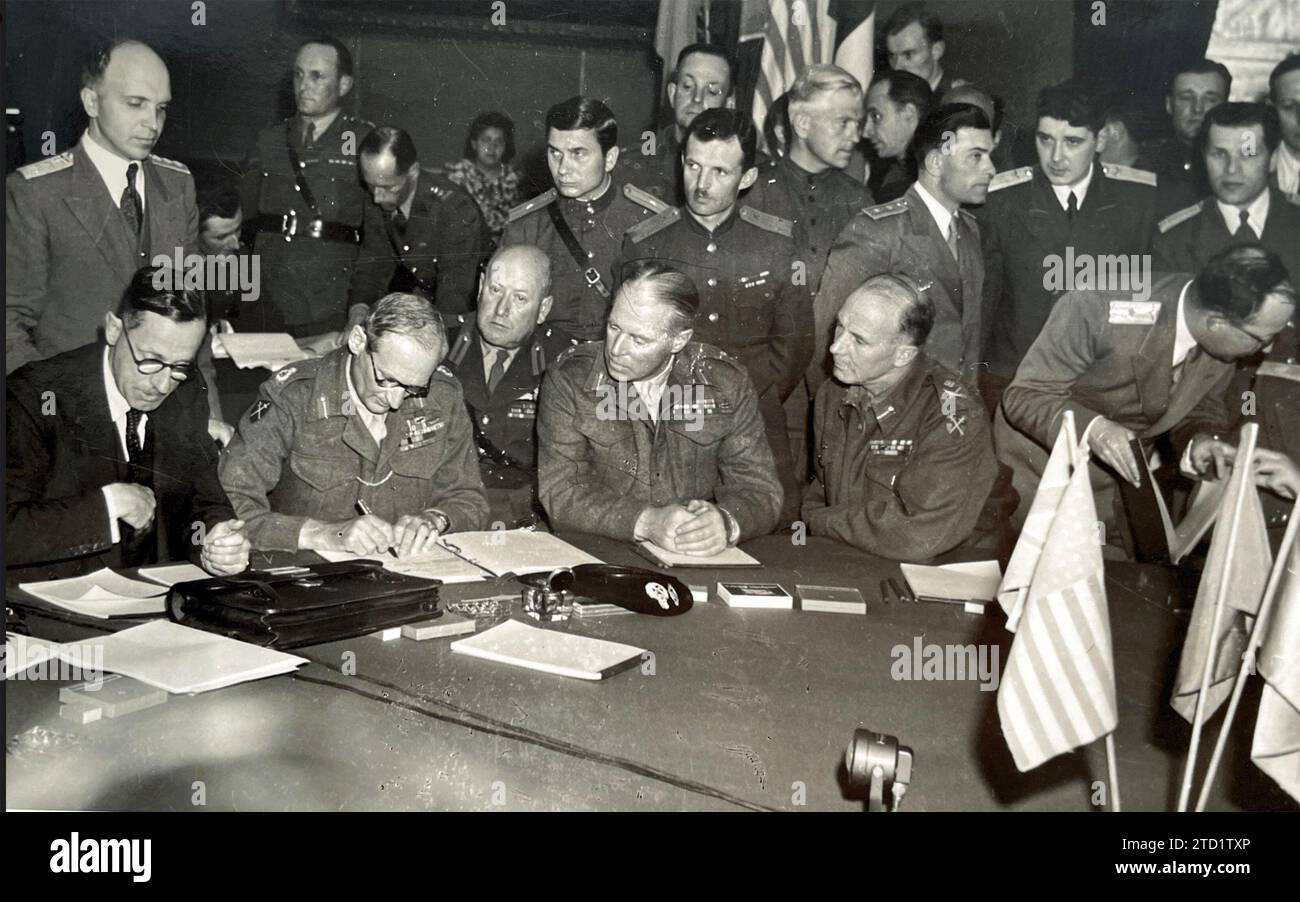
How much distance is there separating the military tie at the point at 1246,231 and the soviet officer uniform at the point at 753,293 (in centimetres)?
113

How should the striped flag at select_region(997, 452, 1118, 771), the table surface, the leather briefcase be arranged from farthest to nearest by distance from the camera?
the leather briefcase → the striped flag at select_region(997, 452, 1118, 771) → the table surface

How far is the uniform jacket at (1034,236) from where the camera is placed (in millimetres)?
2879

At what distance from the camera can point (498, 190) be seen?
9.43 feet

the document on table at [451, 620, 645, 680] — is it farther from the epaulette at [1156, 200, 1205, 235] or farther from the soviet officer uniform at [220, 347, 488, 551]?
the epaulette at [1156, 200, 1205, 235]

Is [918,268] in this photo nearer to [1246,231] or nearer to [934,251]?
[934,251]

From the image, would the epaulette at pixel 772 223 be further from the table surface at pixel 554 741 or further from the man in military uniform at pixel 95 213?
the man in military uniform at pixel 95 213

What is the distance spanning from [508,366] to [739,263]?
27.4 inches

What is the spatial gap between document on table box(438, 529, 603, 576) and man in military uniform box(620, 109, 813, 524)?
67 cm

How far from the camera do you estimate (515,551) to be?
257 centimetres

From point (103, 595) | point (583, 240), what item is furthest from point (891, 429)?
point (103, 595)

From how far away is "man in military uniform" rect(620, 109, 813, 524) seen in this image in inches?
116

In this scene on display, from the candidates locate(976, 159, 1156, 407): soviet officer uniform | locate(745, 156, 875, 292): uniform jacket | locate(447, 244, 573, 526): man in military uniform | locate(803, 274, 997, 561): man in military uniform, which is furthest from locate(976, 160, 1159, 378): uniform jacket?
locate(447, 244, 573, 526): man in military uniform

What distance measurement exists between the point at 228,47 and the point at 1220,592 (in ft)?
8.23

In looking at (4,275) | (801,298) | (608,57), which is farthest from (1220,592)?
(4,275)
